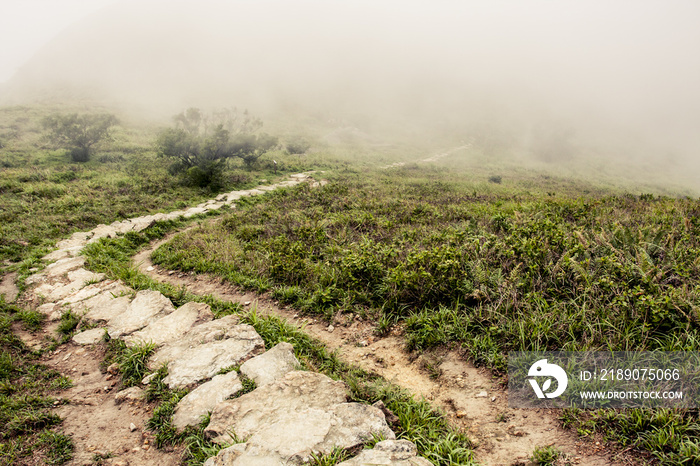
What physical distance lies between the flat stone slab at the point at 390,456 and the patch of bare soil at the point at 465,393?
25.2 inches

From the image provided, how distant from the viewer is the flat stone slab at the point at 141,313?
4.74 metres

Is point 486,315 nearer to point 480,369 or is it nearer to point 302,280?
point 480,369

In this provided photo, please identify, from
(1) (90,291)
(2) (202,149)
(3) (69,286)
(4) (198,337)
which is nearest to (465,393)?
(4) (198,337)

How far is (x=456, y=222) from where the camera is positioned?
8406mm

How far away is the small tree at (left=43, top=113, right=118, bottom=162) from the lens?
19.4 m

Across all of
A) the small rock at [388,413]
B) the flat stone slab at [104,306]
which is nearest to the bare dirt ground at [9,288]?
the flat stone slab at [104,306]

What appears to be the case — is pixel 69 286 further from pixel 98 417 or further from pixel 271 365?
pixel 271 365

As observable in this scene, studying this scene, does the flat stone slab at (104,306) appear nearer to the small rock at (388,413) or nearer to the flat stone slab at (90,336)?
the flat stone slab at (90,336)

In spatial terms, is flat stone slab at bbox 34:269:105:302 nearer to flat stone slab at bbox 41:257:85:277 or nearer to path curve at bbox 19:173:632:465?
path curve at bbox 19:173:632:465

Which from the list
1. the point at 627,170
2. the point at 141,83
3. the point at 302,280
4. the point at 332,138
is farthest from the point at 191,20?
the point at 302,280

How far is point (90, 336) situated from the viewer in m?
4.71

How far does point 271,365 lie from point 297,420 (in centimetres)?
98

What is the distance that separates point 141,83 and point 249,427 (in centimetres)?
8948

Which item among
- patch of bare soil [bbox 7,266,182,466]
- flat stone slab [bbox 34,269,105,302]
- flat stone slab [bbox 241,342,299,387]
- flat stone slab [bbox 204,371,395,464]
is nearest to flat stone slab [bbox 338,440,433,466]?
flat stone slab [bbox 204,371,395,464]
